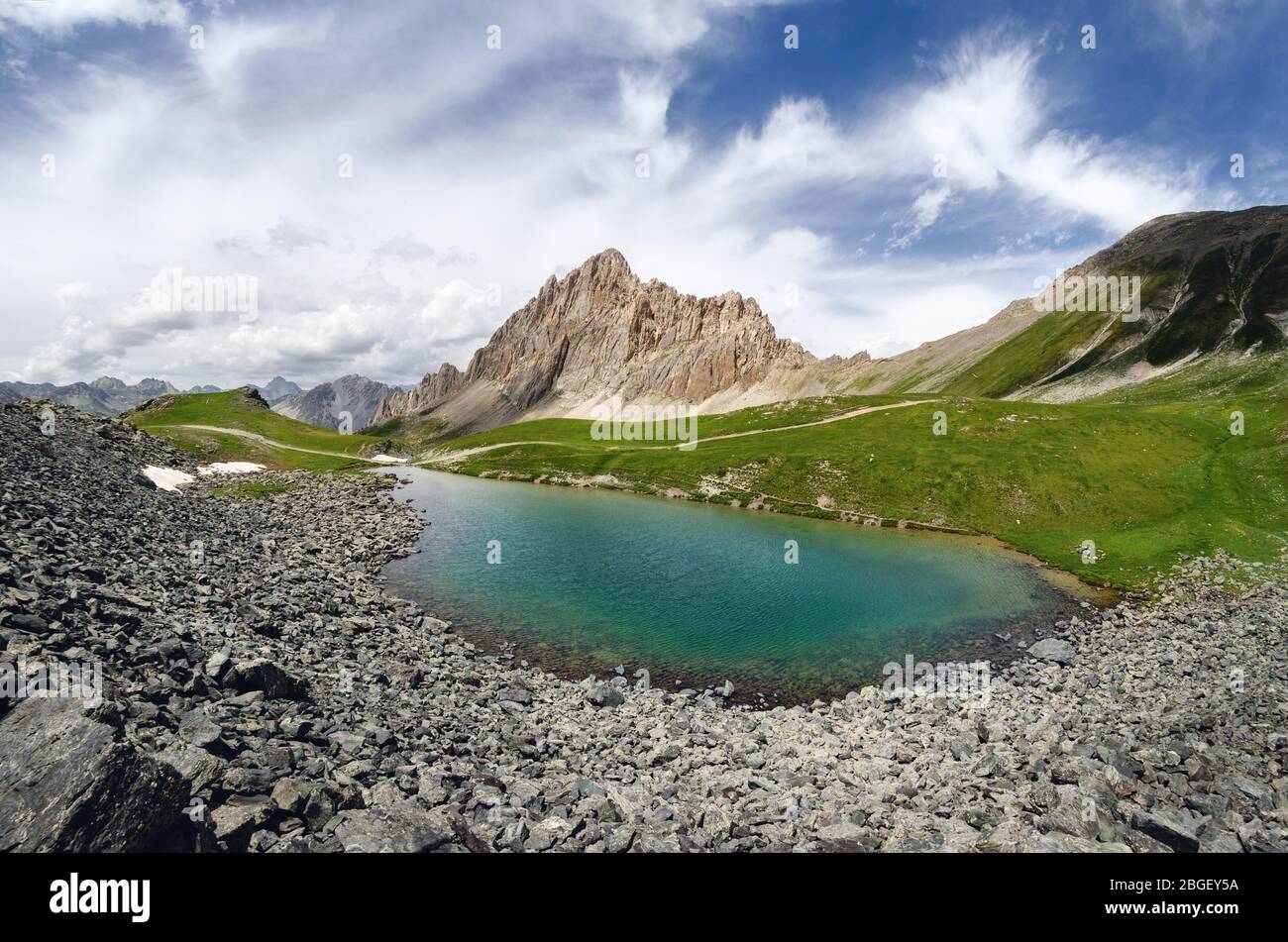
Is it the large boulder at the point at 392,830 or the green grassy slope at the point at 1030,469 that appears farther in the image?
the green grassy slope at the point at 1030,469

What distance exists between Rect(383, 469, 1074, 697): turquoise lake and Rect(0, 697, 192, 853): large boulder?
18.4 metres

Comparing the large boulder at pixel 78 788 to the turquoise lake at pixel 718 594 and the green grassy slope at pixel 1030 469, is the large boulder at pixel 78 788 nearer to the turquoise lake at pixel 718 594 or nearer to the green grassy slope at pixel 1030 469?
the turquoise lake at pixel 718 594

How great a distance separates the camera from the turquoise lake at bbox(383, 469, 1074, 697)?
30922 mm

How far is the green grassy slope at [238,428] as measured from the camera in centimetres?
10625

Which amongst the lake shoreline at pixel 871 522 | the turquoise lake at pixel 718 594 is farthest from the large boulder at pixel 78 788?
the lake shoreline at pixel 871 522

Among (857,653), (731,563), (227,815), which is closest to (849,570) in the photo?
(731,563)

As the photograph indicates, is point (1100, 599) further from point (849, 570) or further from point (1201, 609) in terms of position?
point (849, 570)

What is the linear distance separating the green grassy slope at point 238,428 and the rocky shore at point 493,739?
3247 inches

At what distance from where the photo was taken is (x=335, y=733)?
17.6 metres

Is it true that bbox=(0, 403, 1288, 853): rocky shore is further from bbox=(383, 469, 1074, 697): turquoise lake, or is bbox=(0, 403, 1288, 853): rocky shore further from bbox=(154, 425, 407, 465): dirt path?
bbox=(154, 425, 407, 465): dirt path

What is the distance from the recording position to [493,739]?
67.7 ft

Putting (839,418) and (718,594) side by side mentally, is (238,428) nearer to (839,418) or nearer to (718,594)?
(718,594)
